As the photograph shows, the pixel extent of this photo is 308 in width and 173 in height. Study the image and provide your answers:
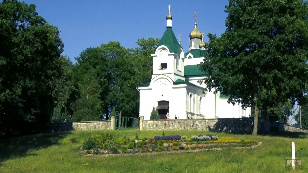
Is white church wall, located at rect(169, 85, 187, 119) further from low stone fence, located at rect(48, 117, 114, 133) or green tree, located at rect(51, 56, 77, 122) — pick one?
green tree, located at rect(51, 56, 77, 122)

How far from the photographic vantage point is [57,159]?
83.0ft

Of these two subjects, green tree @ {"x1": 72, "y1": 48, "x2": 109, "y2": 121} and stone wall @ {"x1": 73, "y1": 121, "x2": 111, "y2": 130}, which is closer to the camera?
stone wall @ {"x1": 73, "y1": 121, "x2": 111, "y2": 130}

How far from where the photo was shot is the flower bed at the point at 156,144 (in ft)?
88.3

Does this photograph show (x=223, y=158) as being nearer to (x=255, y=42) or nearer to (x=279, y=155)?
(x=279, y=155)

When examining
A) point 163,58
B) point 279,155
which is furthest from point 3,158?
point 163,58

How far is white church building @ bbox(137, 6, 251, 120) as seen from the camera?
5291cm

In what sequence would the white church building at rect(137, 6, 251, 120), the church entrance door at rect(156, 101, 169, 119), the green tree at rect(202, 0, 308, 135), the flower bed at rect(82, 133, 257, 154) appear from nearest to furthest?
1. the flower bed at rect(82, 133, 257, 154)
2. the green tree at rect(202, 0, 308, 135)
3. the white church building at rect(137, 6, 251, 120)
4. the church entrance door at rect(156, 101, 169, 119)

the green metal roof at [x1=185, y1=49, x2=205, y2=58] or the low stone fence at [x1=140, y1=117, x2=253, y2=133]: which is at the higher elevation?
the green metal roof at [x1=185, y1=49, x2=205, y2=58]

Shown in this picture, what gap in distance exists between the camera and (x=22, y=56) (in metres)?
31.3

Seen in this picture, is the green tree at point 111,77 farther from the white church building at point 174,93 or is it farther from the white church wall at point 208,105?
the white church wall at point 208,105

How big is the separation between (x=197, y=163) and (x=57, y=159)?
799 centimetres

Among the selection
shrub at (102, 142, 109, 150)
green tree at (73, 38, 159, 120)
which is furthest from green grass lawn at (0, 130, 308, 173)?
green tree at (73, 38, 159, 120)

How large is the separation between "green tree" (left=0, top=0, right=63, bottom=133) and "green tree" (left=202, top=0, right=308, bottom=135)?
12.4 m

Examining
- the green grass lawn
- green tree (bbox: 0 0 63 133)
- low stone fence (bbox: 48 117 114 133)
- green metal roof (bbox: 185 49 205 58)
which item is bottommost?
the green grass lawn
